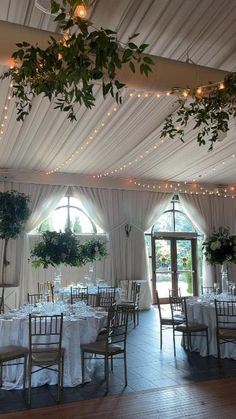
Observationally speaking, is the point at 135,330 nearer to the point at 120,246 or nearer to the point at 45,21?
the point at 120,246

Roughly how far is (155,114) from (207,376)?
4.66 meters

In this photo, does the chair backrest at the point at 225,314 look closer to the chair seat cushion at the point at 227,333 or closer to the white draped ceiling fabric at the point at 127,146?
the chair seat cushion at the point at 227,333

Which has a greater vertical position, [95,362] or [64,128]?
[64,128]

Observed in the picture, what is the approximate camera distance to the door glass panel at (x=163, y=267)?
12211mm

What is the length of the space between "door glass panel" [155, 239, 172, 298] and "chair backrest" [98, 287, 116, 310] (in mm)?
3905

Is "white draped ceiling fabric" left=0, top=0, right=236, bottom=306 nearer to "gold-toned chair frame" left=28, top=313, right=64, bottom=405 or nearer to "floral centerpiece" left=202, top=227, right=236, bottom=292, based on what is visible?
"floral centerpiece" left=202, top=227, right=236, bottom=292

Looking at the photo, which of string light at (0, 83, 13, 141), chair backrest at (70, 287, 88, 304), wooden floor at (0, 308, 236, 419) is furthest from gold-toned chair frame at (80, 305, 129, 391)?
string light at (0, 83, 13, 141)

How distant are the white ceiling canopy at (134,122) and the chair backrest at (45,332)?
321 cm

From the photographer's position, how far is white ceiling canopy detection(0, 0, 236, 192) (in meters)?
4.54

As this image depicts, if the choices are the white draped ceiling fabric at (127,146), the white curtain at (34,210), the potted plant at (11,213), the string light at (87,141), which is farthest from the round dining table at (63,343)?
the white curtain at (34,210)

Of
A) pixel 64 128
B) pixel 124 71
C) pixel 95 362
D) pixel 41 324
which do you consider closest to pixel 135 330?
pixel 95 362

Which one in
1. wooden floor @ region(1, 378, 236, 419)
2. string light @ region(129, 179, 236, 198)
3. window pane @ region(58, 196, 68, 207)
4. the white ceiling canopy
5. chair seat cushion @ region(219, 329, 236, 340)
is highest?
the white ceiling canopy

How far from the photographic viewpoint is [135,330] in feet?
26.8

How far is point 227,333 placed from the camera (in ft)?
18.7
